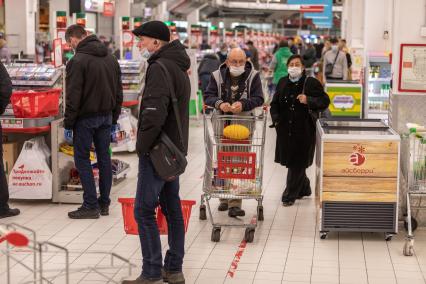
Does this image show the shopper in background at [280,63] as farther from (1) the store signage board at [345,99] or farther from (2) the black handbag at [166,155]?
(2) the black handbag at [166,155]

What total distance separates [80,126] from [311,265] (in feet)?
8.59

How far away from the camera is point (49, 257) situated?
6164mm

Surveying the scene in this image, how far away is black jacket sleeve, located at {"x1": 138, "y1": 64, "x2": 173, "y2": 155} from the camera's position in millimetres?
5039

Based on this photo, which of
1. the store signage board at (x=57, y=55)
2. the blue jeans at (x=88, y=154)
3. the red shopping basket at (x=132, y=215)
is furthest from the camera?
the store signage board at (x=57, y=55)

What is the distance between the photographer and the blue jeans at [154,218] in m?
5.20

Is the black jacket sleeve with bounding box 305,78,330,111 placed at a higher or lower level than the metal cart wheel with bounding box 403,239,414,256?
higher

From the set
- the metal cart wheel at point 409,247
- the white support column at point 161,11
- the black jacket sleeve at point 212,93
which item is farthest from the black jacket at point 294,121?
the white support column at point 161,11

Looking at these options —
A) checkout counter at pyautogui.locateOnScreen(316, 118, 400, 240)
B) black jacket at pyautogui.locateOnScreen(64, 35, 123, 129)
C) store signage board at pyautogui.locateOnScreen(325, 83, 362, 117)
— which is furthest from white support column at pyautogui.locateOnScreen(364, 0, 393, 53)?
checkout counter at pyautogui.locateOnScreen(316, 118, 400, 240)

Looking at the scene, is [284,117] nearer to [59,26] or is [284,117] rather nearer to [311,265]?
[311,265]

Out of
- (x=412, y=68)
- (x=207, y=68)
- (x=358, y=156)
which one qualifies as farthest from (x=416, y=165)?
(x=207, y=68)

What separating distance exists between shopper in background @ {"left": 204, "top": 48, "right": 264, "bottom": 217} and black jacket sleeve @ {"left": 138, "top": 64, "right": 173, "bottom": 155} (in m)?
2.35

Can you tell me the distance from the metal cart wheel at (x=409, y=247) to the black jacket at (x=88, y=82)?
9.92ft

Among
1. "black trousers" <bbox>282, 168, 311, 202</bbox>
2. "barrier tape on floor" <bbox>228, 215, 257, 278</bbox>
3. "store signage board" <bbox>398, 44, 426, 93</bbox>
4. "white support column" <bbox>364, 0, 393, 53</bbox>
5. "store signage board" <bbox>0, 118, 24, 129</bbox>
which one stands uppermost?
"white support column" <bbox>364, 0, 393, 53</bbox>

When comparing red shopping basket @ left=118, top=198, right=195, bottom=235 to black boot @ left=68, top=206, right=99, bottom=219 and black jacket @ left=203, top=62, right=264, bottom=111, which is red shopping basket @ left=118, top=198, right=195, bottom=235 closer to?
black boot @ left=68, top=206, right=99, bottom=219
